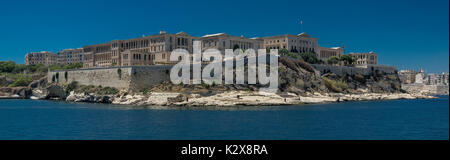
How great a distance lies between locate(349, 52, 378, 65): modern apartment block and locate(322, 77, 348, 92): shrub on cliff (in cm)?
3079

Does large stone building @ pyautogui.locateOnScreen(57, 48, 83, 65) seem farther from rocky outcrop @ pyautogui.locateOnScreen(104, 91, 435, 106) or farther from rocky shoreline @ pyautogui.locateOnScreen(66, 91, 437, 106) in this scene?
rocky outcrop @ pyautogui.locateOnScreen(104, 91, 435, 106)

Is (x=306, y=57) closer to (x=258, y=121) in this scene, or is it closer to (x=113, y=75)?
(x=113, y=75)

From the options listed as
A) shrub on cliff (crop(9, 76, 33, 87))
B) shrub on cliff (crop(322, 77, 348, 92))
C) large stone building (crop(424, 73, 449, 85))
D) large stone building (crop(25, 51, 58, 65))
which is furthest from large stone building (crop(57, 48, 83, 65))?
large stone building (crop(424, 73, 449, 85))

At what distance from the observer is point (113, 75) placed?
205 feet

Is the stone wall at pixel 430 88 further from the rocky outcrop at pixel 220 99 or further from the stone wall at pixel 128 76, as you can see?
the stone wall at pixel 128 76

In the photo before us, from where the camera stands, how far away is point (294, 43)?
283ft

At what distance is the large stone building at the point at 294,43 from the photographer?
8544cm

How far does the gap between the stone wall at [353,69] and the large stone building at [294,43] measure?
1152 cm

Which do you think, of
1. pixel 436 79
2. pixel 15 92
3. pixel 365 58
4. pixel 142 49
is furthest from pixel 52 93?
pixel 436 79

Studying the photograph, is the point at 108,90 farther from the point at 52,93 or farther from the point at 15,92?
the point at 15,92

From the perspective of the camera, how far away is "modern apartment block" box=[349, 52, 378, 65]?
329ft

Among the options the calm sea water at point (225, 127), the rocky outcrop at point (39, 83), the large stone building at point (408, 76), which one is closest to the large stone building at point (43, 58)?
the rocky outcrop at point (39, 83)
